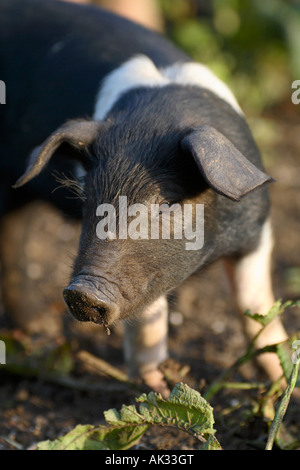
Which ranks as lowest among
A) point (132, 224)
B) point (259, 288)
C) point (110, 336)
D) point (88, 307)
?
point (88, 307)

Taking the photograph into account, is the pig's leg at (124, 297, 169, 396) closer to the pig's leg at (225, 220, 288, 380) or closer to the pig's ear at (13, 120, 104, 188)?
the pig's leg at (225, 220, 288, 380)

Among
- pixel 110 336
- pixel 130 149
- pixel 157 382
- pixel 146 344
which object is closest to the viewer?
pixel 130 149

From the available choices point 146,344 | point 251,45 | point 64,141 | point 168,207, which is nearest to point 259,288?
point 146,344

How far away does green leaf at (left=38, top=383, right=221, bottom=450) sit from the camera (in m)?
2.27

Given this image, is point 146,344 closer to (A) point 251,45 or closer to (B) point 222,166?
(B) point 222,166

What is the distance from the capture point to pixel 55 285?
451cm

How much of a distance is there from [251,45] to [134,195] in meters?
4.62

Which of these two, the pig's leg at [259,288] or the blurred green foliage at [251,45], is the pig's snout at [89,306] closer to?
the pig's leg at [259,288]

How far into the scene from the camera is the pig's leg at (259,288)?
10.3ft

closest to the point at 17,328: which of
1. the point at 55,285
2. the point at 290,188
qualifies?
the point at 55,285

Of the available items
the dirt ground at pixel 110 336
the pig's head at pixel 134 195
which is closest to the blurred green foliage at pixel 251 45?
the dirt ground at pixel 110 336

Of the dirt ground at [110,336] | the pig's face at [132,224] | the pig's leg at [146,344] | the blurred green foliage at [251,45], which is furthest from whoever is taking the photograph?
the blurred green foliage at [251,45]

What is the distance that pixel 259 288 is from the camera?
3.21 m
